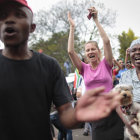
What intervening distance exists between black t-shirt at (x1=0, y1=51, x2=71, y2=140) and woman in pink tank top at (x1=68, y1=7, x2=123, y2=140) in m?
1.52

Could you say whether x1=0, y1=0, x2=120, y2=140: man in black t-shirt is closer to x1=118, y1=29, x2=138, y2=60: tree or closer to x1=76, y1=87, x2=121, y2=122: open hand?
x1=76, y1=87, x2=121, y2=122: open hand

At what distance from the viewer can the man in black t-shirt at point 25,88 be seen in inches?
53.9

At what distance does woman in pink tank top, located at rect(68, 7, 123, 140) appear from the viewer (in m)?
2.88

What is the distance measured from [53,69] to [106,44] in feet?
5.53

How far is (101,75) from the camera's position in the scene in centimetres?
303

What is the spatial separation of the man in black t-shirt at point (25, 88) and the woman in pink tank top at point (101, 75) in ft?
4.87

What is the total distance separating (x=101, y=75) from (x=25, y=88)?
178 cm

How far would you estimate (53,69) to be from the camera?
5.15 ft

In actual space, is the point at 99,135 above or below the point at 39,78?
below

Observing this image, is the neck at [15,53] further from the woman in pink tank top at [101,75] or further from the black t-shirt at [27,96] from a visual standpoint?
the woman in pink tank top at [101,75]

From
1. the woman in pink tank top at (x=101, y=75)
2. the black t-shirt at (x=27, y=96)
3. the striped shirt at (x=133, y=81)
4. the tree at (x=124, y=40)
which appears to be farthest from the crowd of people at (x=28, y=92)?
the tree at (x=124, y=40)

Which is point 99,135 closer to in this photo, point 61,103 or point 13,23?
point 61,103

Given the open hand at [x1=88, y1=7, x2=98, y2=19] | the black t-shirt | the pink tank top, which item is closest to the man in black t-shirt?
the black t-shirt

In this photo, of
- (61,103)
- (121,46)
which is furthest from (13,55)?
(121,46)
